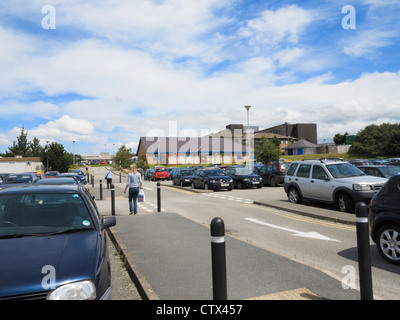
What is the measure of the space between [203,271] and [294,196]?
8966 millimetres

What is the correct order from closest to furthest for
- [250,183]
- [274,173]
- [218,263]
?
1. [218,263]
2. [250,183]
3. [274,173]

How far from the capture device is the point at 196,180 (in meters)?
22.4

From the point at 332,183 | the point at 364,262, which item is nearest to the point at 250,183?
the point at 332,183

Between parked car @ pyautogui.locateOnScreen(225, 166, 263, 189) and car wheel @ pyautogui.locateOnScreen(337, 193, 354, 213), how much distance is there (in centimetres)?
1052

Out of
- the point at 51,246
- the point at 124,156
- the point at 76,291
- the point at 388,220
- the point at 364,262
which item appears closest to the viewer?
the point at 76,291

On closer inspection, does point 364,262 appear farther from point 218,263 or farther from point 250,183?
point 250,183

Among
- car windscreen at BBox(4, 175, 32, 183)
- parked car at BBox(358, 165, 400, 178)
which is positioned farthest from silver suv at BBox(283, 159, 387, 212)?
car windscreen at BBox(4, 175, 32, 183)

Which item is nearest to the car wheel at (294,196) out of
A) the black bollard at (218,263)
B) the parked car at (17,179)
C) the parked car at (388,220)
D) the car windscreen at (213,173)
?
the parked car at (388,220)

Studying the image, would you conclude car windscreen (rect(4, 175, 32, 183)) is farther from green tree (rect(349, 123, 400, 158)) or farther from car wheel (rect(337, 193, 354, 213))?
green tree (rect(349, 123, 400, 158))

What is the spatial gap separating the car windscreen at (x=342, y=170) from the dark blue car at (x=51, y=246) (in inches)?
355

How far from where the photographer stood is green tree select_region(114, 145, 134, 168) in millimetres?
62250

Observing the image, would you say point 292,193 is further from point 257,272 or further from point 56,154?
point 56,154

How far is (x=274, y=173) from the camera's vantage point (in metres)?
22.2

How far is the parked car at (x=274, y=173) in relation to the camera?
71.9 feet
